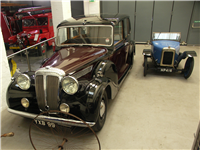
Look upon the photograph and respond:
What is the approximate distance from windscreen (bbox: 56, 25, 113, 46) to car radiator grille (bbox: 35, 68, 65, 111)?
140 centimetres

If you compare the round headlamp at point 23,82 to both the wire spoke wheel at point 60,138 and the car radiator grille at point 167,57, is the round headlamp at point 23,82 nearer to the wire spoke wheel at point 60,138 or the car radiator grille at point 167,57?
the wire spoke wheel at point 60,138

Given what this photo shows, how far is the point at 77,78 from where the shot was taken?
2576 mm

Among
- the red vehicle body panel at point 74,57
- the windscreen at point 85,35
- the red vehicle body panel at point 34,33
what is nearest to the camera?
the red vehicle body panel at point 74,57

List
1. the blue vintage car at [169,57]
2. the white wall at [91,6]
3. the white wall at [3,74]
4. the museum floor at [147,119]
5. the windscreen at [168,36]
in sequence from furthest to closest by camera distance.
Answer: the white wall at [91,6]
the windscreen at [168,36]
the blue vintage car at [169,57]
the white wall at [3,74]
the museum floor at [147,119]

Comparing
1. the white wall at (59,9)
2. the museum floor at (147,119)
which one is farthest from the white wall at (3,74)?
the white wall at (59,9)

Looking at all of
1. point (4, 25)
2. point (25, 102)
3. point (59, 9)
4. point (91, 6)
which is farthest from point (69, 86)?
point (4, 25)

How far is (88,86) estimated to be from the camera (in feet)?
7.35

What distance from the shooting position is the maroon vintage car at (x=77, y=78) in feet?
7.02

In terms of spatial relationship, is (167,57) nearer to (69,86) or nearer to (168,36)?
(168,36)

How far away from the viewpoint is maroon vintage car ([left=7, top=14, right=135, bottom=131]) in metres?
2.14

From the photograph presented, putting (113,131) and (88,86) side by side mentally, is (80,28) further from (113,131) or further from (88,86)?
(113,131)

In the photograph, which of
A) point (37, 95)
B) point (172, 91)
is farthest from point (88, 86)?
point (172, 91)

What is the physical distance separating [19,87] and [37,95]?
0.39 metres

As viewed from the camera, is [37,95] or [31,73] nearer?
[37,95]
